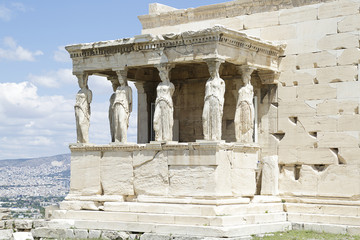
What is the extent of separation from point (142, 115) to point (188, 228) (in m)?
5.17

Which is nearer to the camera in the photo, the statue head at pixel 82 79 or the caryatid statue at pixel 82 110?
the caryatid statue at pixel 82 110

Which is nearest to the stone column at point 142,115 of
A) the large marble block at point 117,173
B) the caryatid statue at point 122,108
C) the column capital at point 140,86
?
the column capital at point 140,86

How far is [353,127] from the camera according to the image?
716 inches

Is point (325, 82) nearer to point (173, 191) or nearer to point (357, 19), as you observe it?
point (357, 19)

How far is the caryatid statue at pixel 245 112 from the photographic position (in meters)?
18.5

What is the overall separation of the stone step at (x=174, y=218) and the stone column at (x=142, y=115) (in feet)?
10.7

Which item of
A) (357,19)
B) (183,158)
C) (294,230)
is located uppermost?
(357,19)

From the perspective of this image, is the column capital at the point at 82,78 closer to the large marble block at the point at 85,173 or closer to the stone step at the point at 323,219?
the large marble block at the point at 85,173

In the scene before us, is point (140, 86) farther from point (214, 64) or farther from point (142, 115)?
point (214, 64)

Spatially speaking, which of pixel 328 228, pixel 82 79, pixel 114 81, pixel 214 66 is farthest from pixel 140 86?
pixel 328 228

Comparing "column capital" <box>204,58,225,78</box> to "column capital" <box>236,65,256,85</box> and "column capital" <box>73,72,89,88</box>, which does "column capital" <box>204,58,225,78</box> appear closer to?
"column capital" <box>236,65,256,85</box>

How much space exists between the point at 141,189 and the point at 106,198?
3.05 feet

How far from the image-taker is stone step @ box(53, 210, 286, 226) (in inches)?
673

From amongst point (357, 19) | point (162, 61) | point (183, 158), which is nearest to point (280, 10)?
point (357, 19)
